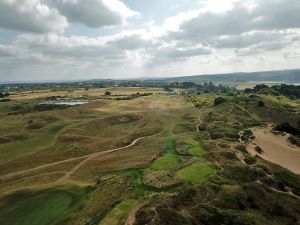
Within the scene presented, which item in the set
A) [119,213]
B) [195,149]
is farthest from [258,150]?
[119,213]

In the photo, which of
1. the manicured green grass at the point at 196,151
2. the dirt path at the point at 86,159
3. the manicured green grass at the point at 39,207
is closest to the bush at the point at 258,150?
the manicured green grass at the point at 196,151

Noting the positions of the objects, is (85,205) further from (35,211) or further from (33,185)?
(33,185)

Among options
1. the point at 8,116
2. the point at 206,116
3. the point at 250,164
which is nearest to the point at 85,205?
the point at 250,164

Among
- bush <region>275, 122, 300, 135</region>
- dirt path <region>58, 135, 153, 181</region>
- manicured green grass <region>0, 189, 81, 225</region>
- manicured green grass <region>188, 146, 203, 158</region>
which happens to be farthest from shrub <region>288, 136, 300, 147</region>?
manicured green grass <region>0, 189, 81, 225</region>

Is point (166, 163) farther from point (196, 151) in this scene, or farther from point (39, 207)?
point (39, 207)

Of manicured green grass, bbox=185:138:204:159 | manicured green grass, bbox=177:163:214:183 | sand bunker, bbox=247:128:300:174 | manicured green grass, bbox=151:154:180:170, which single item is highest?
manicured green grass, bbox=177:163:214:183

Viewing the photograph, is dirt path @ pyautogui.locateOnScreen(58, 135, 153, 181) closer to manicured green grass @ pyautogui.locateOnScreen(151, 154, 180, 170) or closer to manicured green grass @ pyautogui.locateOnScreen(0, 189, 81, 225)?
manicured green grass @ pyautogui.locateOnScreen(0, 189, 81, 225)

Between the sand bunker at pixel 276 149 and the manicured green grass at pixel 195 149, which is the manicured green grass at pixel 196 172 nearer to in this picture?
the manicured green grass at pixel 195 149
